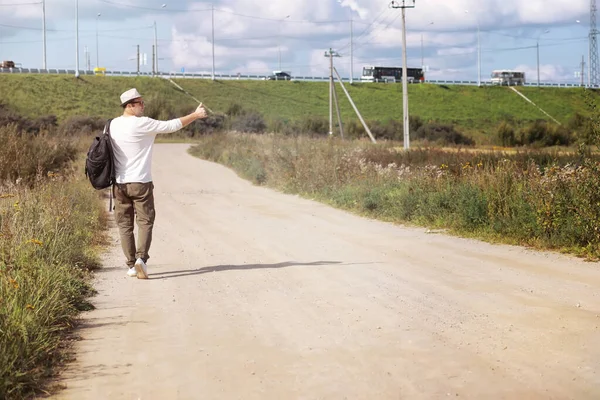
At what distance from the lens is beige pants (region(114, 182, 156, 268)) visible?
1106cm

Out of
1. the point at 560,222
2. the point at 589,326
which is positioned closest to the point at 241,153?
the point at 560,222

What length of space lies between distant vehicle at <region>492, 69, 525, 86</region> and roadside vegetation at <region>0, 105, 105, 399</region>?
4796 inches

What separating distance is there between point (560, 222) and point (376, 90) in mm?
109579

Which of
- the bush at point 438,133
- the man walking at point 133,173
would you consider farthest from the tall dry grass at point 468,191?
the bush at point 438,133

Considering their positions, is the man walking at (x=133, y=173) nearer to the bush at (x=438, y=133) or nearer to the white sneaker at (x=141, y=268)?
the white sneaker at (x=141, y=268)

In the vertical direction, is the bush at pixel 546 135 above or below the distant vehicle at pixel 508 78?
below

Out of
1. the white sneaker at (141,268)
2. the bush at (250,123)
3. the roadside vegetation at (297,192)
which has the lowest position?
the white sneaker at (141,268)

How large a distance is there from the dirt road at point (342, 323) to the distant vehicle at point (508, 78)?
123199 mm

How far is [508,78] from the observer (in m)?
134

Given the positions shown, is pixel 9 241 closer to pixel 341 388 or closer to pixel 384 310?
pixel 384 310

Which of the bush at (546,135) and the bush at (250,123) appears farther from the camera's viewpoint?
the bush at (250,123)

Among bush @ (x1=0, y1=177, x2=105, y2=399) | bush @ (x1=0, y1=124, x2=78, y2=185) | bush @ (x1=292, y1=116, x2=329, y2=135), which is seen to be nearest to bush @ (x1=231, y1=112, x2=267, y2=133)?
bush @ (x1=292, y1=116, x2=329, y2=135)

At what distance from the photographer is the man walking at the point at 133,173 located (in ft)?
36.3

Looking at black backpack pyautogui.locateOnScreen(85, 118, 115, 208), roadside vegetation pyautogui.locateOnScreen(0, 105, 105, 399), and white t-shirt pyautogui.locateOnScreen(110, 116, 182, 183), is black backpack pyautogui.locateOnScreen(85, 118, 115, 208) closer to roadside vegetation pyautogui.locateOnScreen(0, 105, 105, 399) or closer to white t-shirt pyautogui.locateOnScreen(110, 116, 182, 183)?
white t-shirt pyautogui.locateOnScreen(110, 116, 182, 183)
